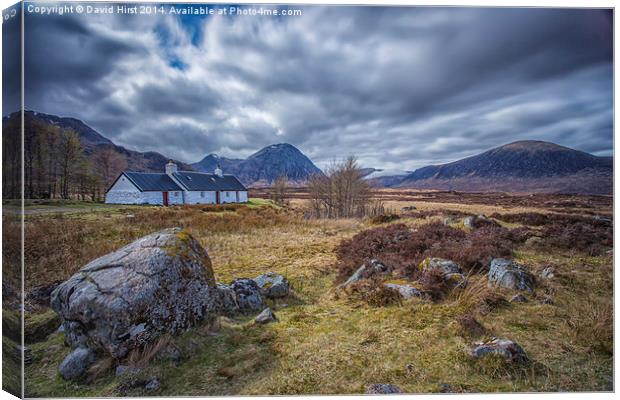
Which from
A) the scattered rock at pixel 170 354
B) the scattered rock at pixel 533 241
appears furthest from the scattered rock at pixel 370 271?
the scattered rock at pixel 533 241

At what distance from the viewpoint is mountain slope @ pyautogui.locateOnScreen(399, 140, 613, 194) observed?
417 cm

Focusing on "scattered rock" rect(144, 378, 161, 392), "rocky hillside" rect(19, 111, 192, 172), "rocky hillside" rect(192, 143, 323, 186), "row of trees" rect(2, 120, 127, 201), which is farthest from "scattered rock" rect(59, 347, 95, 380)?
"rocky hillside" rect(192, 143, 323, 186)

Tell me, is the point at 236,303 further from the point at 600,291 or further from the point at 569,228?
the point at 569,228

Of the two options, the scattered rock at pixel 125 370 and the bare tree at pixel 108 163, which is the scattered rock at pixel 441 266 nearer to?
the scattered rock at pixel 125 370

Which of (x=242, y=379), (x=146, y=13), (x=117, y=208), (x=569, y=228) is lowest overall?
(x=242, y=379)

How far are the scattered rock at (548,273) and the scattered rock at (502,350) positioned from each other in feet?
9.24

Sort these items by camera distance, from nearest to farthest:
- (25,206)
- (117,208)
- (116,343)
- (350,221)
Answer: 1. (116,343)
2. (25,206)
3. (117,208)
4. (350,221)

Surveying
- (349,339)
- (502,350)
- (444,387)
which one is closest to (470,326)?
(502,350)

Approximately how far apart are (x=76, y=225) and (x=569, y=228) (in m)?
10.2

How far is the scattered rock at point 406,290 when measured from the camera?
15.0 ft

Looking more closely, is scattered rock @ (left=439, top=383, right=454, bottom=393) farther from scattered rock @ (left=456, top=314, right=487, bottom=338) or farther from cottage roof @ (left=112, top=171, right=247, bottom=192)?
cottage roof @ (left=112, top=171, right=247, bottom=192)

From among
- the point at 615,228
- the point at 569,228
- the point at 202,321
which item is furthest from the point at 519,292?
the point at 202,321

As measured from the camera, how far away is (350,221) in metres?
12.2

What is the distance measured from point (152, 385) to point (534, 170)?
25.2 feet
